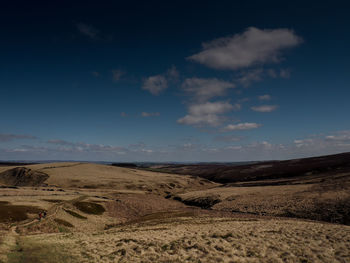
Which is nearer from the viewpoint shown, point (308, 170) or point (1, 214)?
point (1, 214)

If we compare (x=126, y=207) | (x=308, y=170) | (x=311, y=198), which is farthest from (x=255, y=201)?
(x=308, y=170)

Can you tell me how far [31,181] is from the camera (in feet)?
370

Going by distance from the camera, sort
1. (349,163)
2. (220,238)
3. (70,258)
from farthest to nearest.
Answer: (349,163) < (220,238) < (70,258)

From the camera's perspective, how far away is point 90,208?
172ft

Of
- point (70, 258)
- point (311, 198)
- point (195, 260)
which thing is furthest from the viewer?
point (311, 198)

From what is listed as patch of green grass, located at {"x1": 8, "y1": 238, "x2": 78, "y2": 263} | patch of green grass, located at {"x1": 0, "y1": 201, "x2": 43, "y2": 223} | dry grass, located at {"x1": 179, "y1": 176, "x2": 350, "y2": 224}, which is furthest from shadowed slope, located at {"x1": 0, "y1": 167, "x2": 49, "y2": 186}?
patch of green grass, located at {"x1": 8, "y1": 238, "x2": 78, "y2": 263}

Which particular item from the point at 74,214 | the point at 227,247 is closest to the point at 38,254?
the point at 227,247

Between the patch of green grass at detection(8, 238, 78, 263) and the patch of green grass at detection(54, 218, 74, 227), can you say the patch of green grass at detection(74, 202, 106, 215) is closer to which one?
the patch of green grass at detection(54, 218, 74, 227)

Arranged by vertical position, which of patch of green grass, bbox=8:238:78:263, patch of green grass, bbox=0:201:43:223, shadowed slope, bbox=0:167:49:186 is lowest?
shadowed slope, bbox=0:167:49:186

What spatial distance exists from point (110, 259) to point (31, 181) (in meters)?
118

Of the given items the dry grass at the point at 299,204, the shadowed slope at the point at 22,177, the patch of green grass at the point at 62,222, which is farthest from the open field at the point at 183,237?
the shadowed slope at the point at 22,177

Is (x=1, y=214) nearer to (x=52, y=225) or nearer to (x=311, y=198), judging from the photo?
(x=52, y=225)

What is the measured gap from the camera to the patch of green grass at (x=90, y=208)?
50375 mm

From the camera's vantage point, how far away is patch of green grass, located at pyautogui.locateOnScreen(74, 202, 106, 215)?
165 feet
